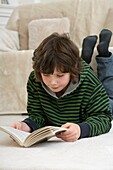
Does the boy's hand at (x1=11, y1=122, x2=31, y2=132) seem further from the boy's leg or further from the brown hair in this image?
the boy's leg

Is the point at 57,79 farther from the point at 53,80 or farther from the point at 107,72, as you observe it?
the point at 107,72

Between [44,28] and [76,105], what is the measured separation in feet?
4.74

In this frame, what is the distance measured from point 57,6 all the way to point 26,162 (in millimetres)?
2069

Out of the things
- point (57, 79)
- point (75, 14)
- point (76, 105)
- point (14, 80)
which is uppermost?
point (57, 79)

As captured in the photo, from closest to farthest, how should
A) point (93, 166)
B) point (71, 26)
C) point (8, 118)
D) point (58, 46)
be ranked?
point (93, 166) < point (58, 46) < point (8, 118) < point (71, 26)

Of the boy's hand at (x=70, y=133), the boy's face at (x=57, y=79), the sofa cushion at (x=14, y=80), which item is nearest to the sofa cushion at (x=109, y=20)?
the sofa cushion at (x=14, y=80)

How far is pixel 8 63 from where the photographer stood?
1.96 m

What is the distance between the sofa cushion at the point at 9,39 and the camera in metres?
2.40

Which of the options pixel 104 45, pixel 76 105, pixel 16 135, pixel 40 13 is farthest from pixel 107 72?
pixel 40 13

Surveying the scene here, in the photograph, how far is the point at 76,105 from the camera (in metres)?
1.25

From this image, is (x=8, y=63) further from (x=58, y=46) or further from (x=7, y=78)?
(x=58, y=46)

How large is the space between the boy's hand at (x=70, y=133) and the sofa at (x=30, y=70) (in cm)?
2

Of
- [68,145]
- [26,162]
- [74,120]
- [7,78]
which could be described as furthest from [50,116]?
[7,78]

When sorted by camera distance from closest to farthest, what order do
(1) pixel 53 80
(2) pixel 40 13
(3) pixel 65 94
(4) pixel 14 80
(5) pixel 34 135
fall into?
(5) pixel 34 135
(1) pixel 53 80
(3) pixel 65 94
(4) pixel 14 80
(2) pixel 40 13
